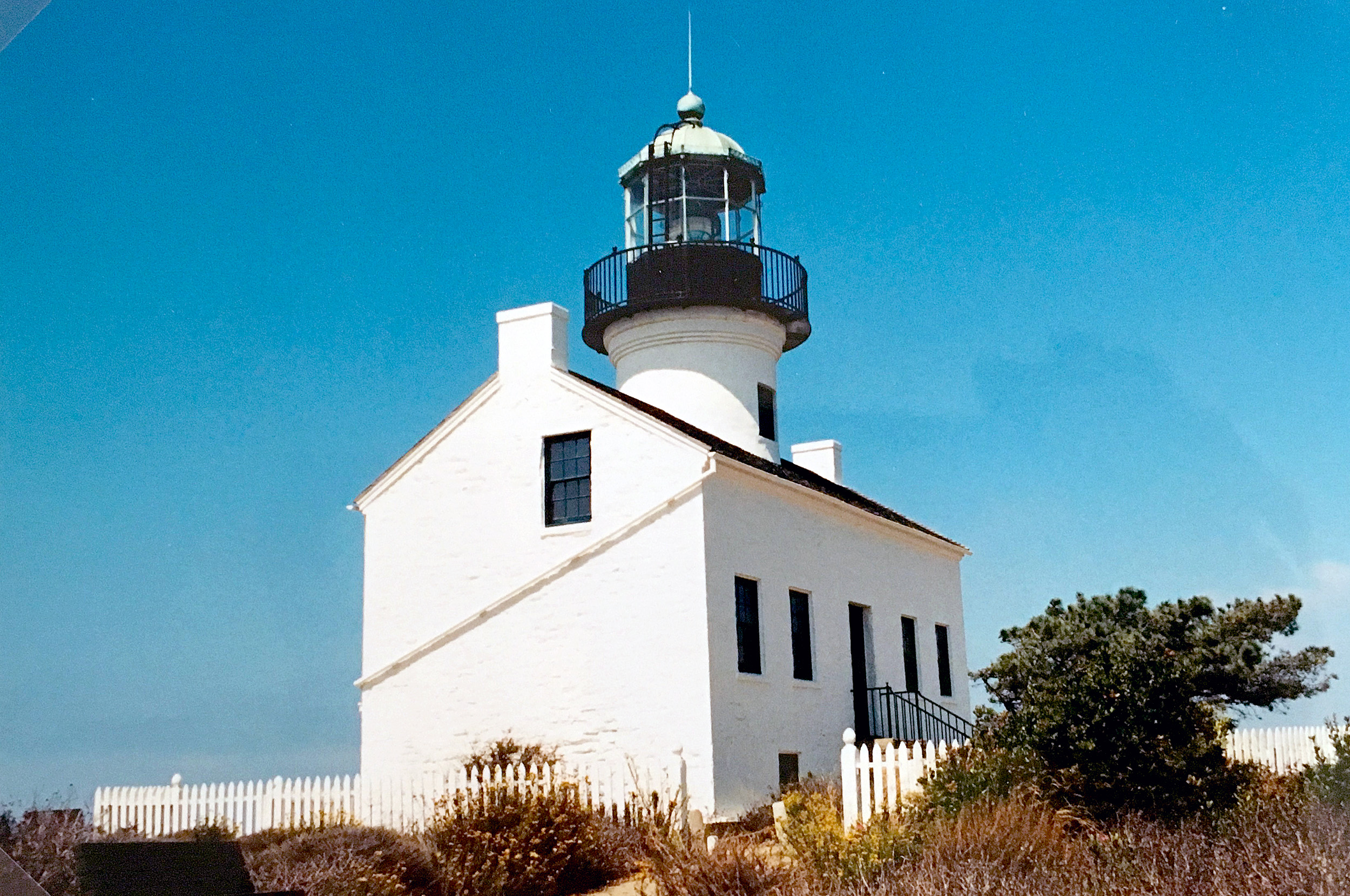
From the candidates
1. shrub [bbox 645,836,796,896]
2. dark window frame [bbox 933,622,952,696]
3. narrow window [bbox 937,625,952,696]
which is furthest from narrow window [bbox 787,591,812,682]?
shrub [bbox 645,836,796,896]

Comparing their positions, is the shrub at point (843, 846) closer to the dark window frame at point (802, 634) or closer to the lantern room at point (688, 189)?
the dark window frame at point (802, 634)

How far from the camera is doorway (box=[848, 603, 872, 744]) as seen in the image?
21.4 m

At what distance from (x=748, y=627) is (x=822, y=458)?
9.97 m

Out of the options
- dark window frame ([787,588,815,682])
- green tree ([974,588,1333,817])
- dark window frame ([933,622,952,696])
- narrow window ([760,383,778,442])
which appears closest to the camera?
green tree ([974,588,1333,817])

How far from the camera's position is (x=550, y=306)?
766 inches

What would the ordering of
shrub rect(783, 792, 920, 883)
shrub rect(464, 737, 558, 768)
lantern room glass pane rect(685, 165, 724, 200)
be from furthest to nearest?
1. lantern room glass pane rect(685, 165, 724, 200)
2. shrub rect(464, 737, 558, 768)
3. shrub rect(783, 792, 920, 883)

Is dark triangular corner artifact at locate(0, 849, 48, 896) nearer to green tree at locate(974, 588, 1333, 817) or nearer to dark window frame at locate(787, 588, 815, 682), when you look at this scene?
green tree at locate(974, 588, 1333, 817)

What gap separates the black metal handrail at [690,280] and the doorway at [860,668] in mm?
5327

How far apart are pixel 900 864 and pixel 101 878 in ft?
19.1

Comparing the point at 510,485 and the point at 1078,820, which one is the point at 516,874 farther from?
the point at 510,485

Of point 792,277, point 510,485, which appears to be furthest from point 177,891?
point 792,277

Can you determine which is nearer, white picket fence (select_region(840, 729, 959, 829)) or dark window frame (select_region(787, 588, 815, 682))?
white picket fence (select_region(840, 729, 959, 829))

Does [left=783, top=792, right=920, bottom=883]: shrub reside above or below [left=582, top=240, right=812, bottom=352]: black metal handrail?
below

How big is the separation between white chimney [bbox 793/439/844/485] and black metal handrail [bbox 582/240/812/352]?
4843 mm
